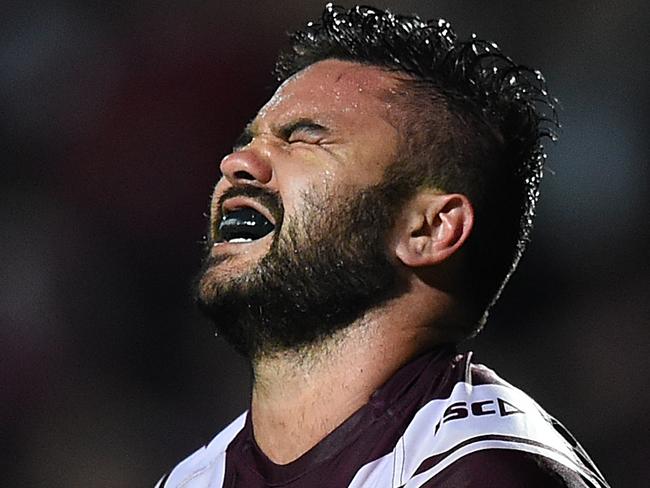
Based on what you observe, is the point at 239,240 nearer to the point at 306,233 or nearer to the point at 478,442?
the point at 306,233

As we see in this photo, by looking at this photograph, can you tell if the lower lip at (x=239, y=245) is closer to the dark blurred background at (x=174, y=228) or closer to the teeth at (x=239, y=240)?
the teeth at (x=239, y=240)

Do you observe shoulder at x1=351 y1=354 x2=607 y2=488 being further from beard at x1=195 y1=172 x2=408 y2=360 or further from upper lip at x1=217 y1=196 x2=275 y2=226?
upper lip at x1=217 y1=196 x2=275 y2=226

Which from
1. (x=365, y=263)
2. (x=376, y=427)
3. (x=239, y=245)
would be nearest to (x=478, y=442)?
(x=376, y=427)

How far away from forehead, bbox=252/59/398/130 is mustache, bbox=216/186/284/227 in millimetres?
136

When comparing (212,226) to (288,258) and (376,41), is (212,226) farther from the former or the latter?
(376,41)

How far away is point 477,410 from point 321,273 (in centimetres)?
30

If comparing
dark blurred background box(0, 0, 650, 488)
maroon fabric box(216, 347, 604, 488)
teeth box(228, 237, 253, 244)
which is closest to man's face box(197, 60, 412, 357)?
teeth box(228, 237, 253, 244)

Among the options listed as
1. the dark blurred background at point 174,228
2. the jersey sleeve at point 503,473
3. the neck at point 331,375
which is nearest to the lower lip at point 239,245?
the neck at point 331,375

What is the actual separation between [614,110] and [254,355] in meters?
2.03

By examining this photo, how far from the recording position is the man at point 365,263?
154 cm

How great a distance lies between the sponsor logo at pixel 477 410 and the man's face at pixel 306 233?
0.21 metres

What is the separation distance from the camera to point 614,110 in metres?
3.39

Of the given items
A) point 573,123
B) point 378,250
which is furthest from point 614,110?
point 378,250

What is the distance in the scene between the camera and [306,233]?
5.23 ft
